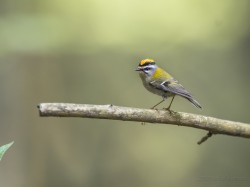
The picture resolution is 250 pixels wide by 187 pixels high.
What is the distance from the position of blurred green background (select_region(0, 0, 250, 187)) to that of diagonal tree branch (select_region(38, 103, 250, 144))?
3430 millimetres

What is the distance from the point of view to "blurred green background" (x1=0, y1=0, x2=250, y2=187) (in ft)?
22.4

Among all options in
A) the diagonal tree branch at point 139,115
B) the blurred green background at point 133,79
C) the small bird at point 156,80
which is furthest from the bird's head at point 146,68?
the blurred green background at point 133,79

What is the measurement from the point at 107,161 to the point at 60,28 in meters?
1.97

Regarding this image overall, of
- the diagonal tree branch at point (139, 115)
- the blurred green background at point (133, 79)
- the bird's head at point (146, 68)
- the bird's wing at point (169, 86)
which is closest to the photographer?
the diagonal tree branch at point (139, 115)

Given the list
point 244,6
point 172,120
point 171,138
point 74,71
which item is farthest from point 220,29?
point 172,120

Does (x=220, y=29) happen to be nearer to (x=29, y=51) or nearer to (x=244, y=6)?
(x=244, y=6)

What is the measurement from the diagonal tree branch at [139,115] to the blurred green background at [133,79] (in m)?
3.43

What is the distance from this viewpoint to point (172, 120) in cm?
327

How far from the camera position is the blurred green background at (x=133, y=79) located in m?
6.82

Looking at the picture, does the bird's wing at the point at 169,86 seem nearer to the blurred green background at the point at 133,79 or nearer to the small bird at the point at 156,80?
the small bird at the point at 156,80

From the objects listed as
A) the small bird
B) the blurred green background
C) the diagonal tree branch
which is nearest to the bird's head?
the small bird

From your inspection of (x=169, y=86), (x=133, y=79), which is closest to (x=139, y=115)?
(x=169, y=86)

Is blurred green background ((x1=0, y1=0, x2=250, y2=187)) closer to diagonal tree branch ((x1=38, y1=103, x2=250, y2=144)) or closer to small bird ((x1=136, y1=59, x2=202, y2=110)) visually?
small bird ((x1=136, y1=59, x2=202, y2=110))

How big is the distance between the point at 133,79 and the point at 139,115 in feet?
13.1
